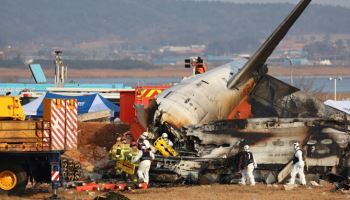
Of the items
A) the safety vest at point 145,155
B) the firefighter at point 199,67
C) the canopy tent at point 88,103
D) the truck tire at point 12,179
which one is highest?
the firefighter at point 199,67

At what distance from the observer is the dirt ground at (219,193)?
95.1ft

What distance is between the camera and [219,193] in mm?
29922

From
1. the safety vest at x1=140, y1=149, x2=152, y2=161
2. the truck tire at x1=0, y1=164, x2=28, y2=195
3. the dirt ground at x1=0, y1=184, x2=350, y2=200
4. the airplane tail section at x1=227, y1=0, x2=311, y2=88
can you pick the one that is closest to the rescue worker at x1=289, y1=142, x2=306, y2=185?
the dirt ground at x1=0, y1=184, x2=350, y2=200

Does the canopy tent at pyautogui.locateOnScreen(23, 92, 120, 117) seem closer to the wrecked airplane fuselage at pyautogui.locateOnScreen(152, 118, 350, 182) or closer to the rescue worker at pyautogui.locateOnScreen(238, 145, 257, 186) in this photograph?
the wrecked airplane fuselage at pyautogui.locateOnScreen(152, 118, 350, 182)

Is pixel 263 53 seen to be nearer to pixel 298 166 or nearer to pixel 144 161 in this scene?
pixel 298 166

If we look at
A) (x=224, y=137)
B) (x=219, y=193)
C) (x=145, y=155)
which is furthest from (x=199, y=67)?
(x=219, y=193)

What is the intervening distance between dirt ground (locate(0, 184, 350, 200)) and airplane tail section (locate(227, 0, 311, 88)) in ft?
32.7

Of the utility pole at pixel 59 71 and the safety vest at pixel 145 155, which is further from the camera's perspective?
the utility pole at pixel 59 71

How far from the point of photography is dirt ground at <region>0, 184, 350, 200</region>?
95.1 ft

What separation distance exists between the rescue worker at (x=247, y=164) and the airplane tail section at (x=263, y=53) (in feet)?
29.8

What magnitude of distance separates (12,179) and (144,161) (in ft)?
14.8

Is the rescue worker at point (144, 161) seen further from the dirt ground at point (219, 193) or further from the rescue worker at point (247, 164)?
the rescue worker at point (247, 164)

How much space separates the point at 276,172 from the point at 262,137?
1.48 meters

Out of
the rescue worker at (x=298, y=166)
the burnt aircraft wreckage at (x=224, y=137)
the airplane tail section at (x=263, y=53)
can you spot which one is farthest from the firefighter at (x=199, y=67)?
the rescue worker at (x=298, y=166)
